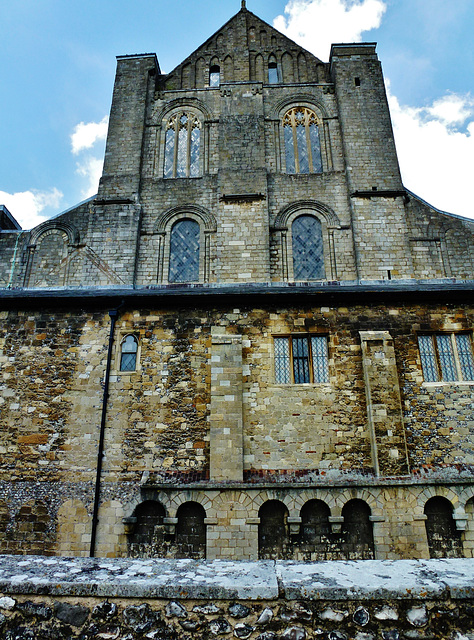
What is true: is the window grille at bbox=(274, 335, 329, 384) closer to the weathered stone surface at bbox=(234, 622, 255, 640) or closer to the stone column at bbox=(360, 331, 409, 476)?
the stone column at bbox=(360, 331, 409, 476)

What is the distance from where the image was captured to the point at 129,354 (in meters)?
11.0

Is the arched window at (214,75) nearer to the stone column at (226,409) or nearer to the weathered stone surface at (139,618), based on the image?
the stone column at (226,409)

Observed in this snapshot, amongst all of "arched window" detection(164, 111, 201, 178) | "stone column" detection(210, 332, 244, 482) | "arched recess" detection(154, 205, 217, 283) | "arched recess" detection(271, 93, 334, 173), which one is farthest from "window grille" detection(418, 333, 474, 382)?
"arched window" detection(164, 111, 201, 178)

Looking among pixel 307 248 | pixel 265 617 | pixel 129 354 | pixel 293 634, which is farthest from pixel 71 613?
pixel 307 248

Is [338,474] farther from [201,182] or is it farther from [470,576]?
[201,182]

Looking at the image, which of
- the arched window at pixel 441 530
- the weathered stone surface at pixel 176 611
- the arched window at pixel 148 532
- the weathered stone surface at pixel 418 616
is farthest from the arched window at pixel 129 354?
the weathered stone surface at pixel 418 616

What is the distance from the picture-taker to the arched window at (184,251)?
782 inches

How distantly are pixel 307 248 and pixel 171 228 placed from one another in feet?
20.9

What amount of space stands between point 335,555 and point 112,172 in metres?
18.6

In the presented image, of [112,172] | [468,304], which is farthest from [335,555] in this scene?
[112,172]

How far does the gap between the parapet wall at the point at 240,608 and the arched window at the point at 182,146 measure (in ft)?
68.5

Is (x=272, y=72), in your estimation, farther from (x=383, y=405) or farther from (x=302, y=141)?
(x=383, y=405)

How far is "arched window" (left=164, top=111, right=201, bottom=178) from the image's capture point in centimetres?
2188

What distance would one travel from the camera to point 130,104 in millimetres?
22328
